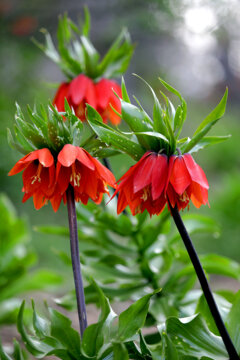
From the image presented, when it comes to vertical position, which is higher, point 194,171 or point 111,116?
point 111,116

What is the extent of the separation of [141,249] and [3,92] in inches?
106

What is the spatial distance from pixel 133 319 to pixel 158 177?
0.71 feet

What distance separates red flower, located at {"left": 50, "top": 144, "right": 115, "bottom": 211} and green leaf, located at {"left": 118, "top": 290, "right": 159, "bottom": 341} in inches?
7.0

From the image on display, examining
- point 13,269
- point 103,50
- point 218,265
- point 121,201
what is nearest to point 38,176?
point 121,201

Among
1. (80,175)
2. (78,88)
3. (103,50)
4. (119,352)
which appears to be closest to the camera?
(119,352)

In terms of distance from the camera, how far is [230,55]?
8.18 metres

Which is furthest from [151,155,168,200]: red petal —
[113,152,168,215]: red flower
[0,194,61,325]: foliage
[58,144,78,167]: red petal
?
[0,194,61,325]: foliage

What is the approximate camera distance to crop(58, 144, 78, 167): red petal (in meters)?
0.58

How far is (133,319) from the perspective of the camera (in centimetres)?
63

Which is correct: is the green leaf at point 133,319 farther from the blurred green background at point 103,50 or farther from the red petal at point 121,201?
the blurred green background at point 103,50

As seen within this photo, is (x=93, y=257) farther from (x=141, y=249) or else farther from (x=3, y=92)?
(x=3, y=92)

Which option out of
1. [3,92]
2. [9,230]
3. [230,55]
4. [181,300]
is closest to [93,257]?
[181,300]

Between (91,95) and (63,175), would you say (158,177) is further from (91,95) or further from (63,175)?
(91,95)

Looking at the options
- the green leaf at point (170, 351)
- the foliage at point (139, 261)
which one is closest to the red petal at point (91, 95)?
the foliage at point (139, 261)
